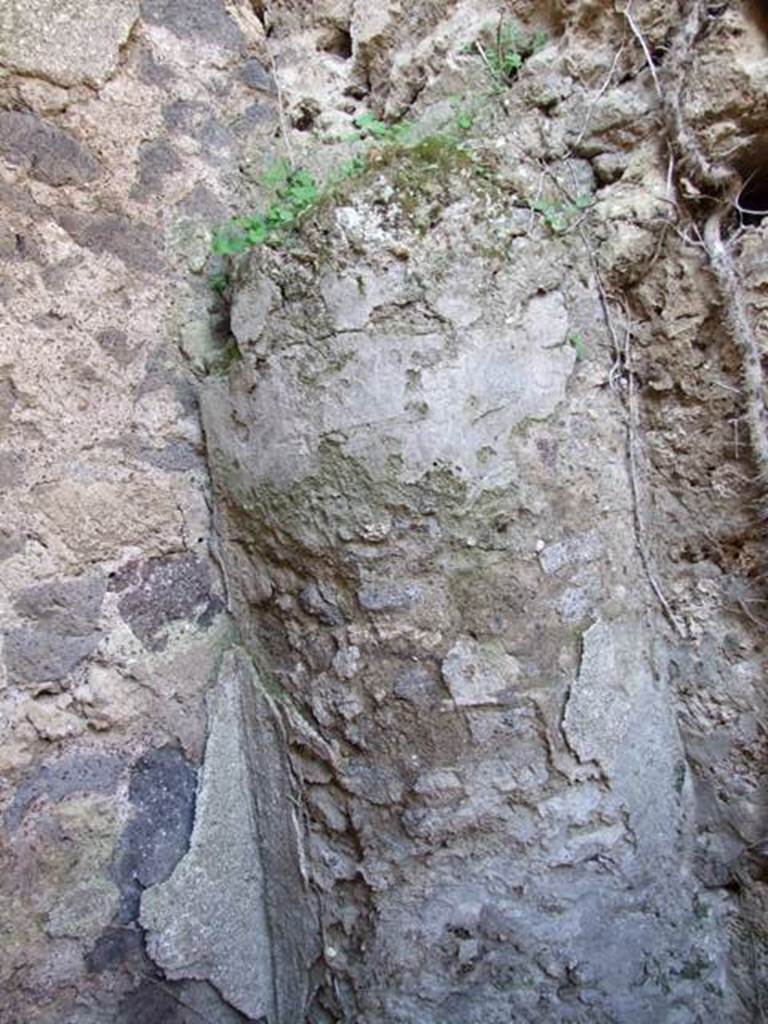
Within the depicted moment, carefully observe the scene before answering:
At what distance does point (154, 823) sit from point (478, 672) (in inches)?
28.8

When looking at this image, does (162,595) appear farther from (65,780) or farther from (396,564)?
(396,564)

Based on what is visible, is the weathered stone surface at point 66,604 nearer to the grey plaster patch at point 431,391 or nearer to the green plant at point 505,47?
the grey plaster patch at point 431,391

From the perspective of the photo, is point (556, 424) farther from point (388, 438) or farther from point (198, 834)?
point (198, 834)

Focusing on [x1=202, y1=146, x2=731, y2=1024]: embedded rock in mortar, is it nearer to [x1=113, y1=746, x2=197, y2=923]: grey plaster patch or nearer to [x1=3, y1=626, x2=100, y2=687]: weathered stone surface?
[x1=113, y1=746, x2=197, y2=923]: grey plaster patch

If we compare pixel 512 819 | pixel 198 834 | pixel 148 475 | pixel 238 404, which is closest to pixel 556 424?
pixel 238 404

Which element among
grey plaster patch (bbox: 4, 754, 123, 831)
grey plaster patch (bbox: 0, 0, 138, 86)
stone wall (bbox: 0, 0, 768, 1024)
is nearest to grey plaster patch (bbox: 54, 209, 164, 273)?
stone wall (bbox: 0, 0, 768, 1024)

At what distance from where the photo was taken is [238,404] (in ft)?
5.07

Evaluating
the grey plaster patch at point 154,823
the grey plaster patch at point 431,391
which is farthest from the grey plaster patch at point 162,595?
the grey plaster patch at point 431,391

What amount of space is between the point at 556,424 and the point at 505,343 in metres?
0.19

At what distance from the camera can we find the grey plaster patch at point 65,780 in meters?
1.39

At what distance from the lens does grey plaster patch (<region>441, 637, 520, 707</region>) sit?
1.38 m

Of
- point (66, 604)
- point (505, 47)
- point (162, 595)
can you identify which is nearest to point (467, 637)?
point (162, 595)

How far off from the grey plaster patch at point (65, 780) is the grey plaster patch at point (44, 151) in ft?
3.90

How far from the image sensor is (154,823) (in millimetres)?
1488
